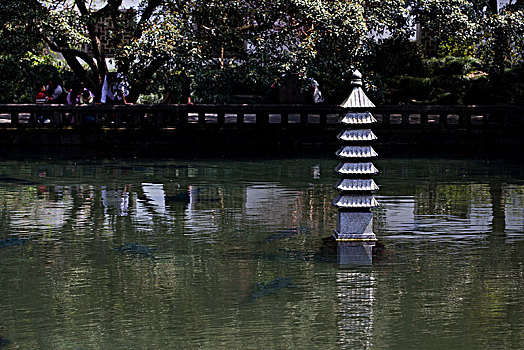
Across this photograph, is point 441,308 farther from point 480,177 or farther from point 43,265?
point 480,177

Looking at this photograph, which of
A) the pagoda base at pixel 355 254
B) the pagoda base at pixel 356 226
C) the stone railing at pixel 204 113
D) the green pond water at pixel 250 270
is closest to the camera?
the green pond water at pixel 250 270

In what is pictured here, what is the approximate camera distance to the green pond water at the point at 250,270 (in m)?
6.60

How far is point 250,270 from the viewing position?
8.73 meters

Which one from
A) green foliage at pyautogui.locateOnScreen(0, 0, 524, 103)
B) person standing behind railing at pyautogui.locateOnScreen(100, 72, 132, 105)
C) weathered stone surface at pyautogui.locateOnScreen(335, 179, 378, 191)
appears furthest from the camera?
person standing behind railing at pyautogui.locateOnScreen(100, 72, 132, 105)

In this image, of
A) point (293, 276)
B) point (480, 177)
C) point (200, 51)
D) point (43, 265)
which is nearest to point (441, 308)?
point (293, 276)

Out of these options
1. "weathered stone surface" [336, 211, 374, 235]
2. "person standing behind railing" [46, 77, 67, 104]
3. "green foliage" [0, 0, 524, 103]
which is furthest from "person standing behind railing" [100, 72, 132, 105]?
"weathered stone surface" [336, 211, 374, 235]

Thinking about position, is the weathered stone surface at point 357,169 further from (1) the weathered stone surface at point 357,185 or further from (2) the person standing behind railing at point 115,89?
(2) the person standing behind railing at point 115,89

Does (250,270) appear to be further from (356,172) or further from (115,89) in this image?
(115,89)

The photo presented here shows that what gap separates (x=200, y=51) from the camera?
2333cm

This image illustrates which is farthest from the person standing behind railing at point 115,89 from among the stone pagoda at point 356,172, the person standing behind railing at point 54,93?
the stone pagoda at point 356,172

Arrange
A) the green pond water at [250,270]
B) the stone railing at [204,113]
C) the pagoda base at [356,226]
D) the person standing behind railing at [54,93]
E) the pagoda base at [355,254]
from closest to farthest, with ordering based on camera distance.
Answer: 1. the green pond water at [250,270]
2. the pagoda base at [355,254]
3. the pagoda base at [356,226]
4. the stone railing at [204,113]
5. the person standing behind railing at [54,93]

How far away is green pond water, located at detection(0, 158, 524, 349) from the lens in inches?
260

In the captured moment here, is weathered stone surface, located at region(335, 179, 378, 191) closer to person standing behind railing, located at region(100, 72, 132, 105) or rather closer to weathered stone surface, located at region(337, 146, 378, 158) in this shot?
weathered stone surface, located at region(337, 146, 378, 158)

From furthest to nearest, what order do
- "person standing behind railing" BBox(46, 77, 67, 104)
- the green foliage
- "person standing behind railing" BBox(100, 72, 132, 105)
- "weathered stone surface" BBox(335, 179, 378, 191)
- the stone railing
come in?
"person standing behind railing" BBox(46, 77, 67, 104) → "person standing behind railing" BBox(100, 72, 132, 105) → the stone railing → the green foliage → "weathered stone surface" BBox(335, 179, 378, 191)
